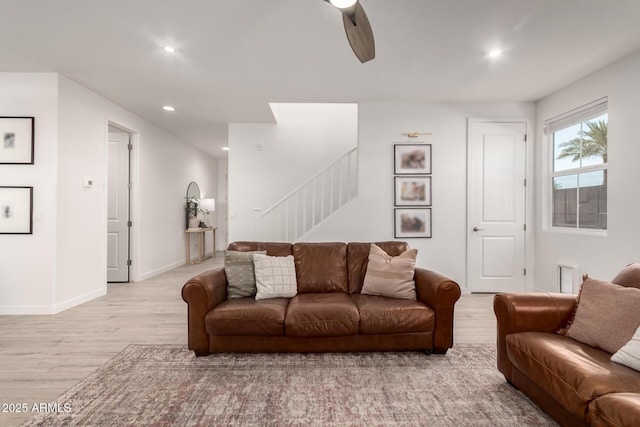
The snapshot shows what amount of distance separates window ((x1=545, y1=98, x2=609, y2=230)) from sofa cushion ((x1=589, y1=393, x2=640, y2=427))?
3004mm

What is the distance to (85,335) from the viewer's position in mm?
3031

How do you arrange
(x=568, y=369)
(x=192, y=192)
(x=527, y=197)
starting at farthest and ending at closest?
1. (x=192, y=192)
2. (x=527, y=197)
3. (x=568, y=369)

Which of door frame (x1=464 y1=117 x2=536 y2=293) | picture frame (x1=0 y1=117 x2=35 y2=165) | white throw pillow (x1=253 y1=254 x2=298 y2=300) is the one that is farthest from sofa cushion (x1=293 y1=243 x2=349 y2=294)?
picture frame (x1=0 y1=117 x2=35 y2=165)

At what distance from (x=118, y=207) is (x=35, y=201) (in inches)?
65.8

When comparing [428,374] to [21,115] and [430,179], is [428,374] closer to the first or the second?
[430,179]

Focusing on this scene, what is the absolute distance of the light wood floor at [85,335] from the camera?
85.9 inches

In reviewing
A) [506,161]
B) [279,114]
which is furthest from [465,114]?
[279,114]

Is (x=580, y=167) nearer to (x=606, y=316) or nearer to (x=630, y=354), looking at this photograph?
(x=606, y=316)

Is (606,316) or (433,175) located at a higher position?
(433,175)

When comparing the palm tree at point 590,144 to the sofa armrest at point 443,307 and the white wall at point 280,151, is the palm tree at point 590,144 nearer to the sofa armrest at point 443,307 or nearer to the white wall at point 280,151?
the sofa armrest at point 443,307

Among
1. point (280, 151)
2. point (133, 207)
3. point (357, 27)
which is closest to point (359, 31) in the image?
point (357, 27)

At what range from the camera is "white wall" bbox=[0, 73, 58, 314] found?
11.9 ft

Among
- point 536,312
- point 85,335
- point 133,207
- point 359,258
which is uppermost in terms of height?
point 133,207

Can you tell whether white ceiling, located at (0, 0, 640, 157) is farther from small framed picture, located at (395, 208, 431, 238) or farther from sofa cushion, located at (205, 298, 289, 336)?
sofa cushion, located at (205, 298, 289, 336)
